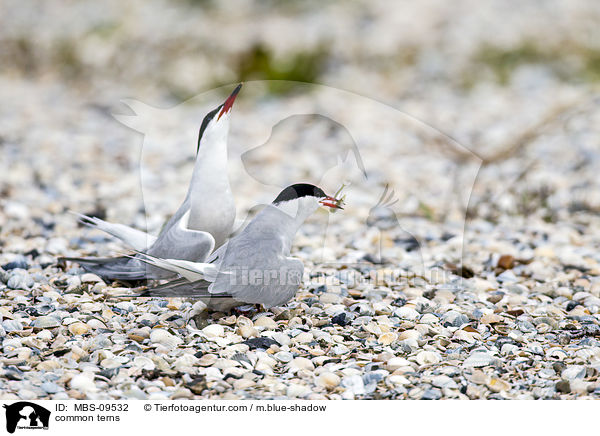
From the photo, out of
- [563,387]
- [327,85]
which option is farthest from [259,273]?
[327,85]

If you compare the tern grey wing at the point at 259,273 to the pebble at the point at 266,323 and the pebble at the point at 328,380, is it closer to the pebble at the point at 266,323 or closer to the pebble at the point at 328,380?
the pebble at the point at 266,323

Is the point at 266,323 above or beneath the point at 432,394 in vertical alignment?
above

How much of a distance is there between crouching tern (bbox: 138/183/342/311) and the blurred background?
42.0 inches

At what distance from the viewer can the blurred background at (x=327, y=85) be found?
4141 mm

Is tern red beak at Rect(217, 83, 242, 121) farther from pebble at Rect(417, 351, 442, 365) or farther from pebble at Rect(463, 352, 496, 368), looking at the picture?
pebble at Rect(463, 352, 496, 368)

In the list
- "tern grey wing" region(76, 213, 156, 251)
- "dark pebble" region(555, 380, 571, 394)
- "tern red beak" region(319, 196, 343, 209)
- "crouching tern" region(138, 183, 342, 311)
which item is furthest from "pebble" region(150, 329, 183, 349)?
"dark pebble" region(555, 380, 571, 394)

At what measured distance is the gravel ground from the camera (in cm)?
226

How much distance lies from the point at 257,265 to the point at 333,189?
1.45 ft

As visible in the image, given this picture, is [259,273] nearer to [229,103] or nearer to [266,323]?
[266,323]
